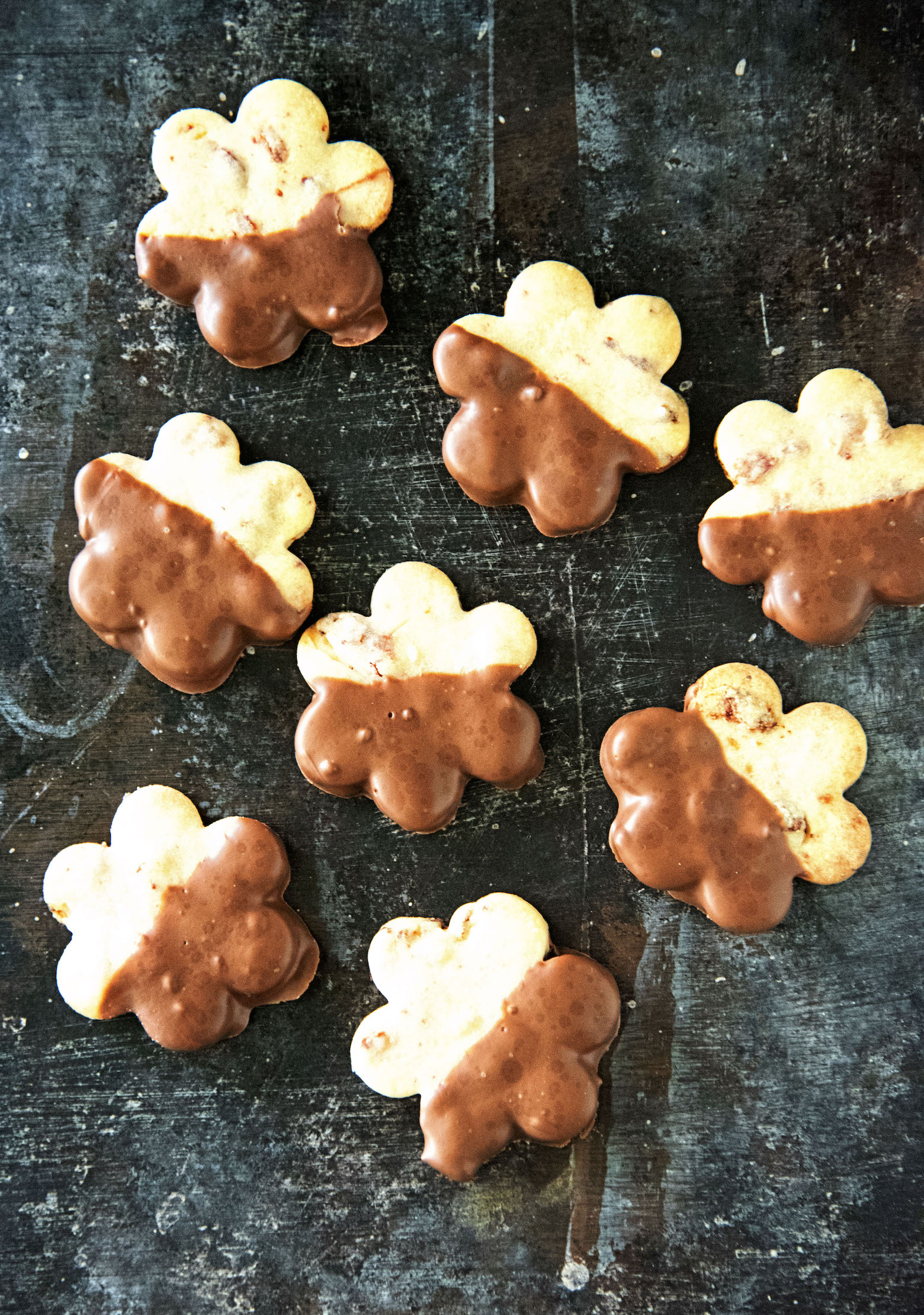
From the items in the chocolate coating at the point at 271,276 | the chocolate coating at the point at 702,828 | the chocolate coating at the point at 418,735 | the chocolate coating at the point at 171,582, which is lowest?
the chocolate coating at the point at 702,828

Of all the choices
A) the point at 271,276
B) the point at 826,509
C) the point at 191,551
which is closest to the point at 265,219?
the point at 271,276

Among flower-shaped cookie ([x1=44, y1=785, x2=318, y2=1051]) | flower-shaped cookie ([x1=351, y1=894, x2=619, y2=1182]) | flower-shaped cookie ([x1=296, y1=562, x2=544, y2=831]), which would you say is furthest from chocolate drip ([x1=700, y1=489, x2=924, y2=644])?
Answer: flower-shaped cookie ([x1=44, y1=785, x2=318, y2=1051])

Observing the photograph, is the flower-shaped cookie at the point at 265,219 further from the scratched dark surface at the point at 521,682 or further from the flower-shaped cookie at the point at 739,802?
the flower-shaped cookie at the point at 739,802

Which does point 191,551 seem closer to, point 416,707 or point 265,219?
point 416,707

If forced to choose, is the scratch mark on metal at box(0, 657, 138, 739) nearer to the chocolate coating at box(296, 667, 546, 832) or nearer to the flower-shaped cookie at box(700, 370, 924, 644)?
the chocolate coating at box(296, 667, 546, 832)

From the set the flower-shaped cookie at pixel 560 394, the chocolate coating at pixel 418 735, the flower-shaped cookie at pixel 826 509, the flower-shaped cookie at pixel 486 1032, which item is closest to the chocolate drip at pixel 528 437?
the flower-shaped cookie at pixel 560 394

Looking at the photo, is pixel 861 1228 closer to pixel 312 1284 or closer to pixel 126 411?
pixel 312 1284
